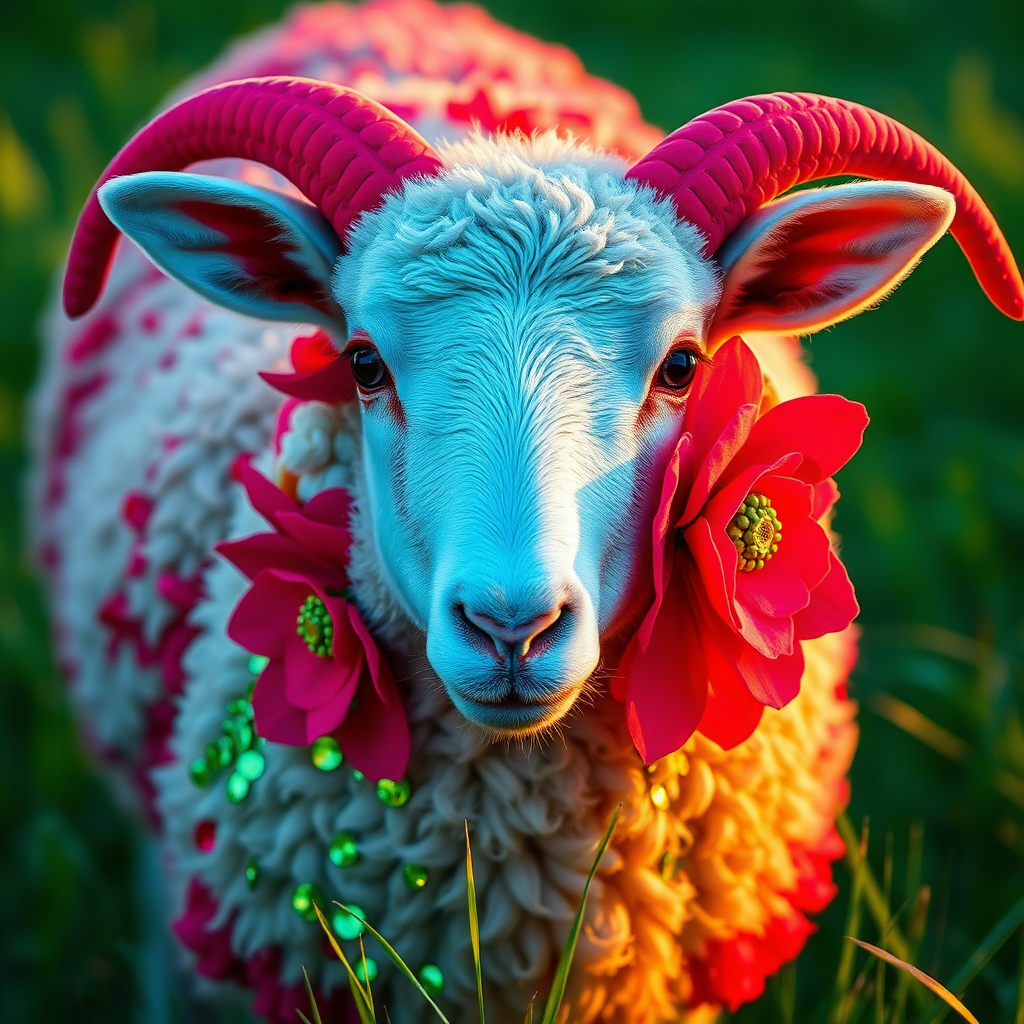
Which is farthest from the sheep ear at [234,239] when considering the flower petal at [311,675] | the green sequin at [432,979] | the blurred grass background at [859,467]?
the blurred grass background at [859,467]

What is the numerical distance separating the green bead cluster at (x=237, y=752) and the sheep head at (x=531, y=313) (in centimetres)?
43

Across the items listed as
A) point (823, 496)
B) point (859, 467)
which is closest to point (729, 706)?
point (823, 496)

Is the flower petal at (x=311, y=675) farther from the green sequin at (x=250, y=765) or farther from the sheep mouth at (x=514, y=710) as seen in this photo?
the sheep mouth at (x=514, y=710)

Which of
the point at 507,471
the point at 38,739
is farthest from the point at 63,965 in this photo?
the point at 507,471

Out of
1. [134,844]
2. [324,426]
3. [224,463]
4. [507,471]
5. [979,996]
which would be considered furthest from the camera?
[134,844]

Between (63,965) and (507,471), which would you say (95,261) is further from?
(63,965)

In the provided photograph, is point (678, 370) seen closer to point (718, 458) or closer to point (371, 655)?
point (718, 458)

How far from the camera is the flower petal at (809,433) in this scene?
5.97ft

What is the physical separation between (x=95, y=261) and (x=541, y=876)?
138 centimetres

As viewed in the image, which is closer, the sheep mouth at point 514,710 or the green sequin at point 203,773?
the sheep mouth at point 514,710

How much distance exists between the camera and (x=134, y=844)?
136 inches

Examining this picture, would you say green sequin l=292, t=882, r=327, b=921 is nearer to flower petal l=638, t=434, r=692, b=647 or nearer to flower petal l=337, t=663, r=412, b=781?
flower petal l=337, t=663, r=412, b=781

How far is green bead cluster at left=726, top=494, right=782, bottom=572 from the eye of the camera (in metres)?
1.76

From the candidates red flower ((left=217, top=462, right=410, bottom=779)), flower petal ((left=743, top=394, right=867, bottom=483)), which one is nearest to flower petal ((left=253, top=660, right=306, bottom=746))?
red flower ((left=217, top=462, right=410, bottom=779))
